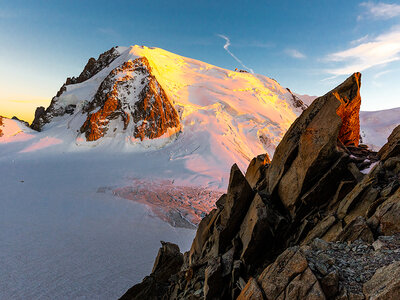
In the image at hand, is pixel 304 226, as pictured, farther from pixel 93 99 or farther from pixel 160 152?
pixel 93 99

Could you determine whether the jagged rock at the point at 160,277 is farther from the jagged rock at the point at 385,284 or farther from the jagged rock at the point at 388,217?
the jagged rock at the point at 388,217

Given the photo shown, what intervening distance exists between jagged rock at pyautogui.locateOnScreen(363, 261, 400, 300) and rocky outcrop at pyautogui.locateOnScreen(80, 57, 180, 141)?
167ft

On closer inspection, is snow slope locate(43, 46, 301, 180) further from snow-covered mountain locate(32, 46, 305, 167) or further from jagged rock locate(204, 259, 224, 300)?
jagged rock locate(204, 259, 224, 300)

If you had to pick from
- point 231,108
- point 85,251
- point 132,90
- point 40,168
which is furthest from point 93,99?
point 85,251

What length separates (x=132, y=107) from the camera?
56875mm

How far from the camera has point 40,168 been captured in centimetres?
4234

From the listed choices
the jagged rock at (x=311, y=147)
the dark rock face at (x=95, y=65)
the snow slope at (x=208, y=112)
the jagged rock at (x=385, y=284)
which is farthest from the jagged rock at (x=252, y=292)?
the dark rock face at (x=95, y=65)

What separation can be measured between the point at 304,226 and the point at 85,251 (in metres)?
19.0

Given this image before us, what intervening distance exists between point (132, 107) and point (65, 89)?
28434 millimetres

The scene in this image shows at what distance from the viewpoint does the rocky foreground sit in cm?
535

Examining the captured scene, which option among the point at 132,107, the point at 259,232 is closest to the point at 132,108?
the point at 132,107

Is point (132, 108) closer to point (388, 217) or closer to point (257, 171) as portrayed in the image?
point (257, 171)

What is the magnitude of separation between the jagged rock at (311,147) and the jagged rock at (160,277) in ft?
30.8

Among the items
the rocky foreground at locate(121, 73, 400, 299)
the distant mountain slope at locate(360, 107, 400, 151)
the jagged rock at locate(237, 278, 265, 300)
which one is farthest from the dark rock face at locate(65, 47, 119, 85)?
the distant mountain slope at locate(360, 107, 400, 151)
